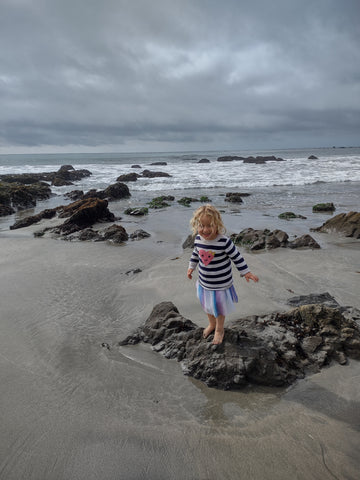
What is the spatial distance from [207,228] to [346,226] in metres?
7.25

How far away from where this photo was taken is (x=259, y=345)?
3.13 m

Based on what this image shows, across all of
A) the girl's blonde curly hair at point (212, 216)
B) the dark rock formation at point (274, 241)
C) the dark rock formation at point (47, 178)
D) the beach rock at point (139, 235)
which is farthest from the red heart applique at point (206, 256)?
the dark rock formation at point (47, 178)

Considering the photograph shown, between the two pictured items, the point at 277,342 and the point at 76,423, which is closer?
the point at 76,423

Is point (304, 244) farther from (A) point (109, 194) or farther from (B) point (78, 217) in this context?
(A) point (109, 194)

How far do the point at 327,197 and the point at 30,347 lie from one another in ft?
56.8

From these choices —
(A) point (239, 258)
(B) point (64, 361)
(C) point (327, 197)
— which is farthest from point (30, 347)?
(C) point (327, 197)

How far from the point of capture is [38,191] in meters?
20.9

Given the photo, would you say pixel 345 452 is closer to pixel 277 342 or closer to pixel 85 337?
pixel 277 342

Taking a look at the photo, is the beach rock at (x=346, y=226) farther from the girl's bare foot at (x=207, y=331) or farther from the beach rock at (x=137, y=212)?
the beach rock at (x=137, y=212)

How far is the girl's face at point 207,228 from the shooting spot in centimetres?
312

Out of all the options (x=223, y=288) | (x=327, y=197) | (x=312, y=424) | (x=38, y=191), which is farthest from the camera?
(x=38, y=191)

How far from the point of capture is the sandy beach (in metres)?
2.13

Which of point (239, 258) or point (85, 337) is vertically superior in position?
point (239, 258)

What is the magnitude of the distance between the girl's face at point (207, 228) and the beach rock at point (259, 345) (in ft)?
3.44
